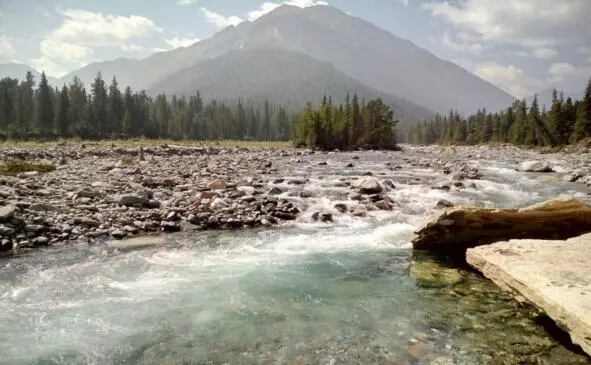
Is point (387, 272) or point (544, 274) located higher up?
point (544, 274)

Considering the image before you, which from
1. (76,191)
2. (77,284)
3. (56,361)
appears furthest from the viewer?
(76,191)

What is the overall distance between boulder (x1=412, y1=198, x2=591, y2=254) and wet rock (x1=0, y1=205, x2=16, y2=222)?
1311cm

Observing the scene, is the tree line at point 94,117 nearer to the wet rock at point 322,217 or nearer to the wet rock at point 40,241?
the wet rock at point 40,241

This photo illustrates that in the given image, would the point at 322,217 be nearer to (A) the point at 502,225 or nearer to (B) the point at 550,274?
(A) the point at 502,225

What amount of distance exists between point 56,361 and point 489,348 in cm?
706

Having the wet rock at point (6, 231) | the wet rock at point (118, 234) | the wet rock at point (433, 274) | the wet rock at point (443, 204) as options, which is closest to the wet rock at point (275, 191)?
the wet rock at point (443, 204)

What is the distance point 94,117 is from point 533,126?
108 metres

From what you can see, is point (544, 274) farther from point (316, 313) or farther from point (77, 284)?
point (77, 284)

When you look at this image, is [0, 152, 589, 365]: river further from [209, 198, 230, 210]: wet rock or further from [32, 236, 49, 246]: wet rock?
[209, 198, 230, 210]: wet rock

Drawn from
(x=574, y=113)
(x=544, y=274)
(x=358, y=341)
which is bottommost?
(x=358, y=341)

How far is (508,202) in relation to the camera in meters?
20.6

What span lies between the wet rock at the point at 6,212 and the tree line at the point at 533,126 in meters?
93.5

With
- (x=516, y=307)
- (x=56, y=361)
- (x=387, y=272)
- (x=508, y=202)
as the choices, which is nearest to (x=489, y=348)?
(x=516, y=307)

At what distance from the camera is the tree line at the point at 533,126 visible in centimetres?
8100
